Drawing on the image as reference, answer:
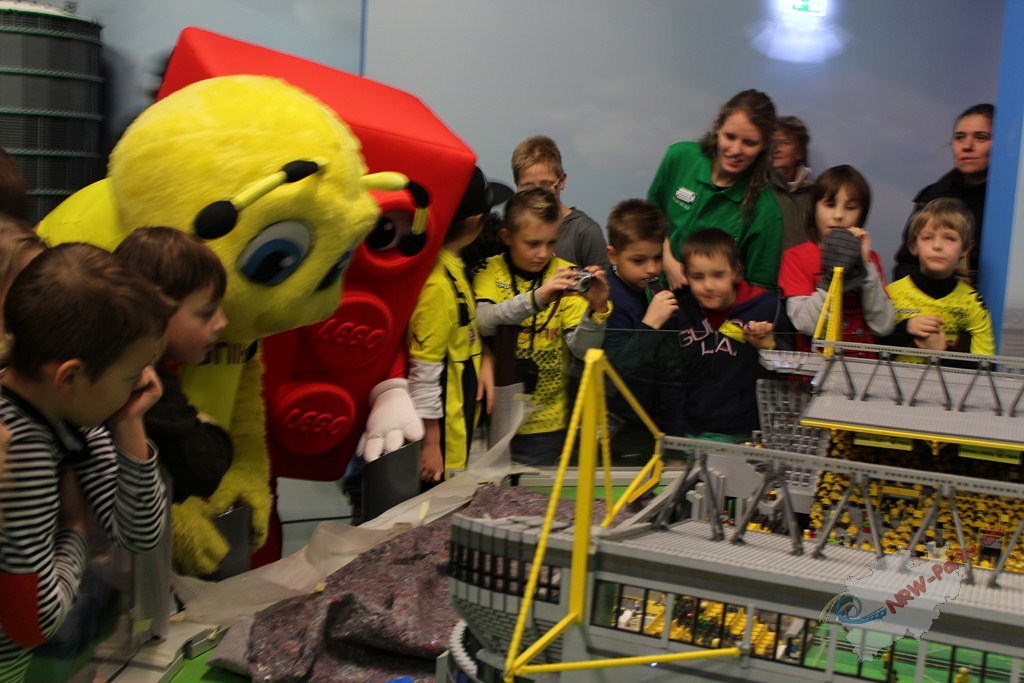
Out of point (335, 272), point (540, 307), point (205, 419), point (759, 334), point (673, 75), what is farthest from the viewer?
point (673, 75)

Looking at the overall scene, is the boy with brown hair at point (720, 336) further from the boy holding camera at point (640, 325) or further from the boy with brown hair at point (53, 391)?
the boy with brown hair at point (53, 391)

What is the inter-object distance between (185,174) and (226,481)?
20.9 inches

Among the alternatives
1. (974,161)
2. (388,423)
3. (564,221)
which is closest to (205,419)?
Result: (388,423)

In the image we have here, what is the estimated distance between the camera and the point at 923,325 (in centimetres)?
252

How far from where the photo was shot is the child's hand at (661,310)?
2.40 metres

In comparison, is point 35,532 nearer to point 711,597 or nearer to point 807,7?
point 711,597

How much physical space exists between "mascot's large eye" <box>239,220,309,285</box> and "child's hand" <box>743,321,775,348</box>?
1017 millimetres

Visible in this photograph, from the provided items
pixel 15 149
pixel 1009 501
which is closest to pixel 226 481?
pixel 1009 501

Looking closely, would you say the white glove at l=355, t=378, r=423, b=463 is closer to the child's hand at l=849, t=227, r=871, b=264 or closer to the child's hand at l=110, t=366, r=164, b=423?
the child's hand at l=110, t=366, r=164, b=423

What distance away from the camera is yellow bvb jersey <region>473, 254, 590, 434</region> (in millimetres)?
2217

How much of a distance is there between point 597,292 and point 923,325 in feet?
2.57

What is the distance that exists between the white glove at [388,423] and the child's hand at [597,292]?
1.69ft

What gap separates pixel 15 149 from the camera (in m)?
3.97

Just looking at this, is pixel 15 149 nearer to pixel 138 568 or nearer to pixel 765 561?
pixel 138 568
